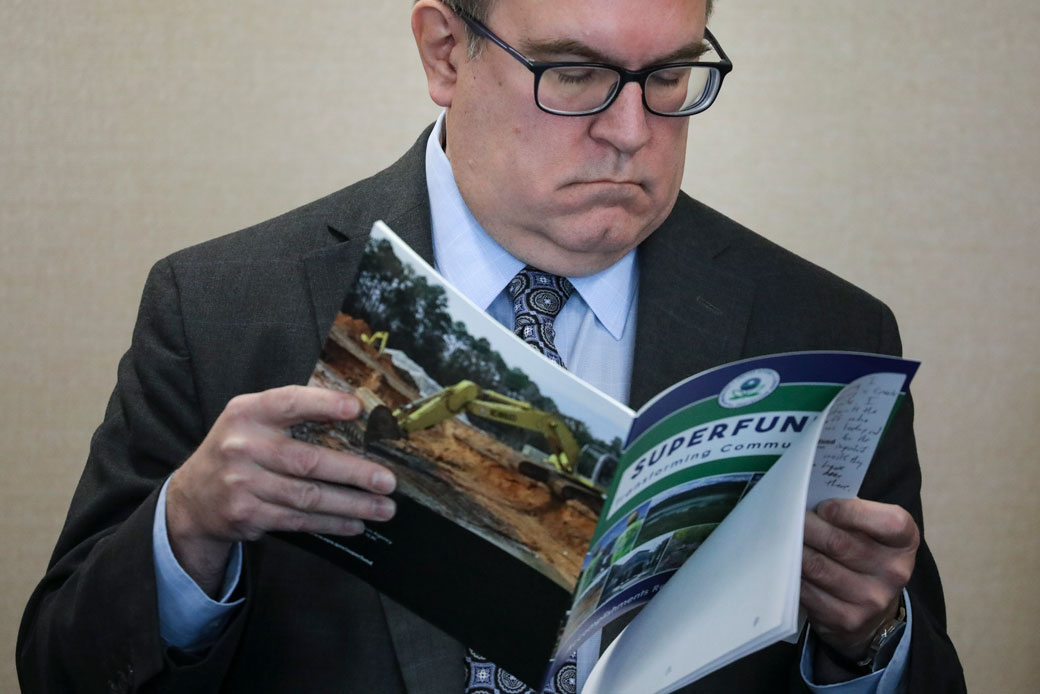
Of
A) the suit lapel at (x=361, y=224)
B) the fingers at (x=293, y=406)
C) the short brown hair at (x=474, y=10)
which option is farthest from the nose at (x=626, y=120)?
the fingers at (x=293, y=406)

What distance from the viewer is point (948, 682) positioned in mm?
1384

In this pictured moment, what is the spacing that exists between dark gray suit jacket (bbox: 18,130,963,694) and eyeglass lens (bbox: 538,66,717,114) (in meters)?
0.24

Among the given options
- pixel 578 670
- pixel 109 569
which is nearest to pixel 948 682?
pixel 578 670

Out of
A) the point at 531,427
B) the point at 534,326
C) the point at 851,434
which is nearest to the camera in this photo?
the point at 531,427

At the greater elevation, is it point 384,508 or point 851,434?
point 851,434

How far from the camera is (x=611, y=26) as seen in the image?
1.34m

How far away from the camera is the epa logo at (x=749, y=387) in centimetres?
105

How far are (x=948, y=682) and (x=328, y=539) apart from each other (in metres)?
0.74

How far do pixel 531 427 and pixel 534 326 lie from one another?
51 cm

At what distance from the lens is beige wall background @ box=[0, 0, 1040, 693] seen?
230cm

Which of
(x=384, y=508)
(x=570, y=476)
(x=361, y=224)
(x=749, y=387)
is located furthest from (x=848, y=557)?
(x=361, y=224)

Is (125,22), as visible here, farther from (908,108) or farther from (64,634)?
(908,108)

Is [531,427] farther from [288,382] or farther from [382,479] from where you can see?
[288,382]

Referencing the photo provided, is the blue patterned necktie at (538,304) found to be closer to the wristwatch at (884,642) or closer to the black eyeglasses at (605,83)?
the black eyeglasses at (605,83)
